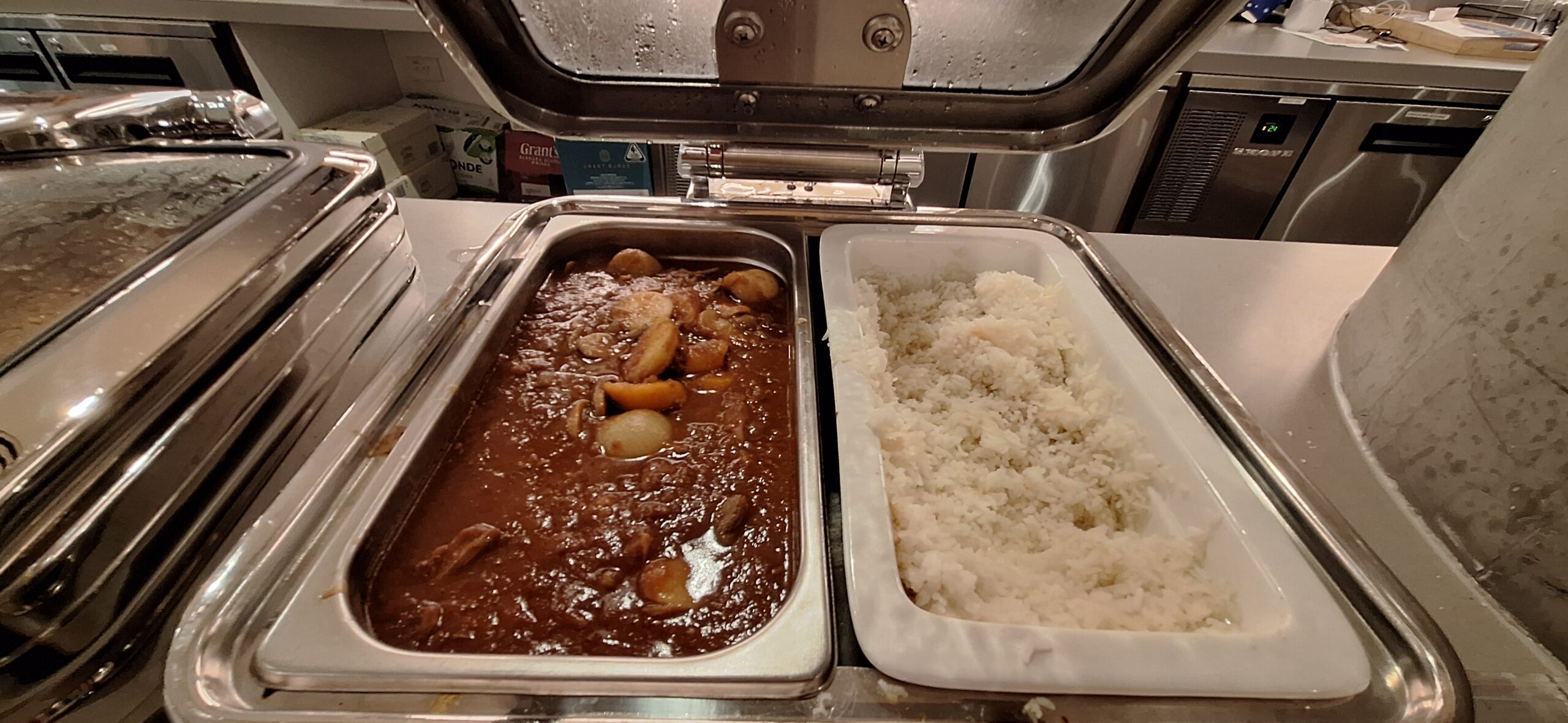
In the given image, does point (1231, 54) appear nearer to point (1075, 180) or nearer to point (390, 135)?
point (1075, 180)

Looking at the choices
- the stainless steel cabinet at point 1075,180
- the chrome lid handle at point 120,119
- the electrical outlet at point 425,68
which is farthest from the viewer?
the electrical outlet at point 425,68

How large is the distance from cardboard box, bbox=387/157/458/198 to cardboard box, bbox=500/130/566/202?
0.33m

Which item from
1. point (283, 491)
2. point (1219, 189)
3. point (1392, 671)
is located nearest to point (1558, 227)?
point (1392, 671)

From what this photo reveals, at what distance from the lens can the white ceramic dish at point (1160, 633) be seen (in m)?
0.68

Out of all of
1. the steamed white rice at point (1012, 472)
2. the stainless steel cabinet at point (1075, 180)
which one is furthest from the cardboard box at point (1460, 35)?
the steamed white rice at point (1012, 472)

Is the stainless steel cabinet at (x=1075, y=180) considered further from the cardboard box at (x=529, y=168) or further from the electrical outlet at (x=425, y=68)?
the electrical outlet at (x=425, y=68)

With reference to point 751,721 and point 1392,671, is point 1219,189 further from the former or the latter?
point 751,721

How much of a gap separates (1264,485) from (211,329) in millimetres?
1485

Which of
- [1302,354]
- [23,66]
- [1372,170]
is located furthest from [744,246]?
[23,66]

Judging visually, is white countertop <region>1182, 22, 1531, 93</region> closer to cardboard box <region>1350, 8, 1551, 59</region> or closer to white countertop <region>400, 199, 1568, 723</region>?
cardboard box <region>1350, 8, 1551, 59</region>

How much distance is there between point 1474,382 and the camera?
90cm

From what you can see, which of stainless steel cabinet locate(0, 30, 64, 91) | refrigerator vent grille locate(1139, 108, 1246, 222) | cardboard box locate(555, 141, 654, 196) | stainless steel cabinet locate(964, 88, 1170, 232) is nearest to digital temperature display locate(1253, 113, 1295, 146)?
refrigerator vent grille locate(1139, 108, 1246, 222)

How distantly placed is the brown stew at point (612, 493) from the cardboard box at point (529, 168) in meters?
2.85

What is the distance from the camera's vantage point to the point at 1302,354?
131 cm
